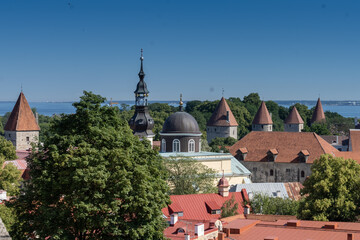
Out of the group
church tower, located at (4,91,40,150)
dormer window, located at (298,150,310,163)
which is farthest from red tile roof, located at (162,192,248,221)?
church tower, located at (4,91,40,150)

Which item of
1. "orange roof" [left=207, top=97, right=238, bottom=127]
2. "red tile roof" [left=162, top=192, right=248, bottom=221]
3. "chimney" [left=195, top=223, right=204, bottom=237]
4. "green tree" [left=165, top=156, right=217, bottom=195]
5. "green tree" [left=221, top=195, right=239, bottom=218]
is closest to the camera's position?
"chimney" [left=195, top=223, right=204, bottom=237]

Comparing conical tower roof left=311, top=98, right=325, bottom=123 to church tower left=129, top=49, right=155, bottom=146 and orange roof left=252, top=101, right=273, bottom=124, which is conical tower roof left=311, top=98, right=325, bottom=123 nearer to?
orange roof left=252, top=101, right=273, bottom=124

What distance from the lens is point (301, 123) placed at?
114 meters

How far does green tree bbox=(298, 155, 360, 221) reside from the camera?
111ft

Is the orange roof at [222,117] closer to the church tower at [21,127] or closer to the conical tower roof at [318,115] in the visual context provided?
the church tower at [21,127]

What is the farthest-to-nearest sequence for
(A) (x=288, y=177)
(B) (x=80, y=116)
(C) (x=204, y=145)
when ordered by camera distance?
(C) (x=204, y=145) → (A) (x=288, y=177) → (B) (x=80, y=116)

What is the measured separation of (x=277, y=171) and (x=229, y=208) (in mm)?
26507

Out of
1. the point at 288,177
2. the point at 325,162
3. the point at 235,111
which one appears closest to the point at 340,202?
the point at 325,162

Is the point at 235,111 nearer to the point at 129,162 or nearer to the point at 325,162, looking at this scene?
the point at 325,162

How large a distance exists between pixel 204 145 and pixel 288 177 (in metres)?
11.9

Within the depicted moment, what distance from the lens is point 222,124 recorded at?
95.4m

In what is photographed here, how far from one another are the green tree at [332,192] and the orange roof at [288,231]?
20.5 feet

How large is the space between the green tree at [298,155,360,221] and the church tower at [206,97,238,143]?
2335 inches

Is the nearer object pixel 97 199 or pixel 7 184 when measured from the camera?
pixel 97 199
